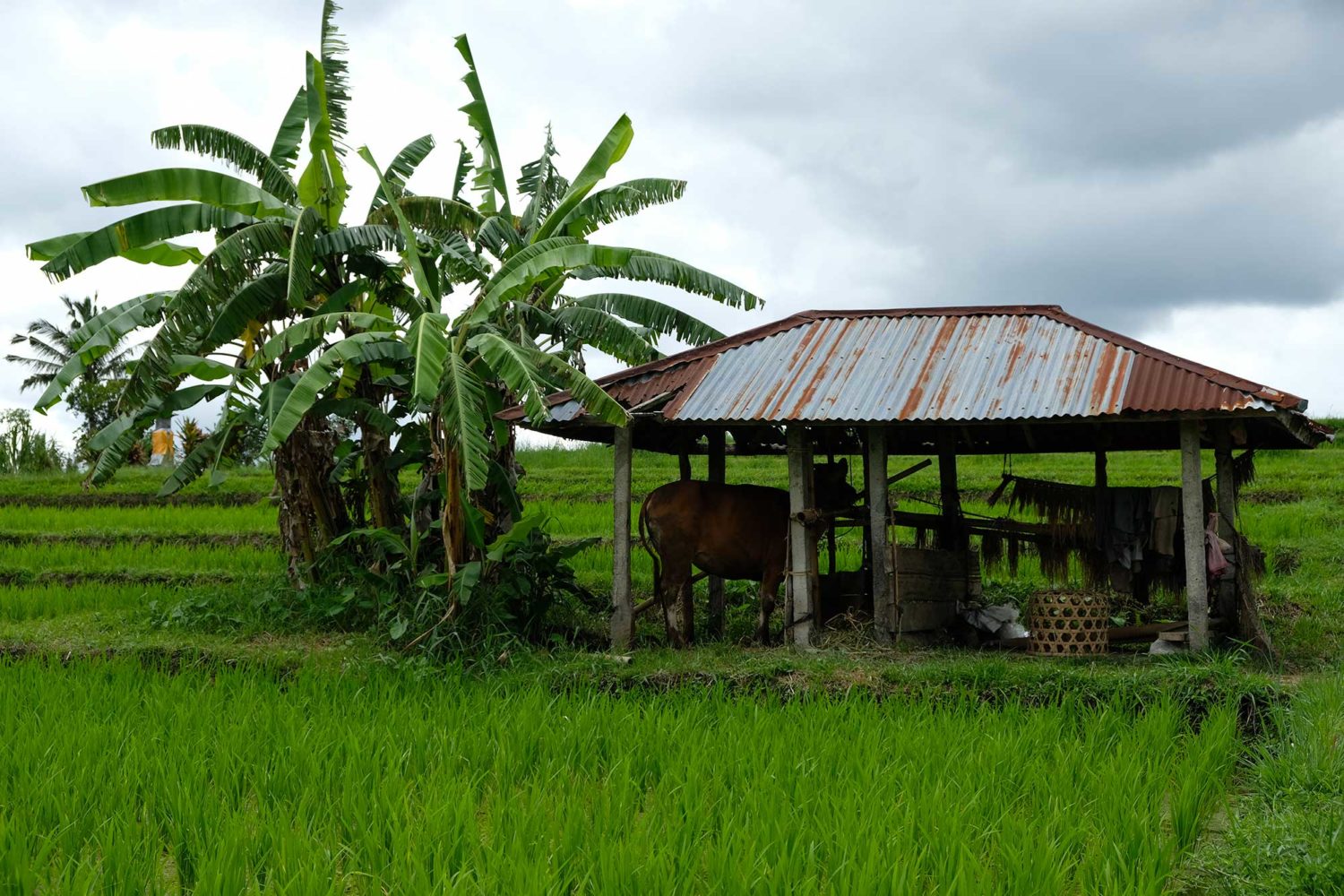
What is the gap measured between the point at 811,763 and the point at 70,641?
6233 mm

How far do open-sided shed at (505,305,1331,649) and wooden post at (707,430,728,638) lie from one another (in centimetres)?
2

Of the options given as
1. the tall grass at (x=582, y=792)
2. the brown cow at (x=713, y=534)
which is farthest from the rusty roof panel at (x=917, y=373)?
the tall grass at (x=582, y=792)

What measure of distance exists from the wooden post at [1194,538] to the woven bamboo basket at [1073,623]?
578 millimetres

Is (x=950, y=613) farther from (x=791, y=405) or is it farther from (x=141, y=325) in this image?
(x=141, y=325)

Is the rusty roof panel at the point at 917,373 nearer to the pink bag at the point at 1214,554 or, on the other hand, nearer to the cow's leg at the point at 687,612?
the pink bag at the point at 1214,554

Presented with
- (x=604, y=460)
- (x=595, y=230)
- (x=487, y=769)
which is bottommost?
(x=487, y=769)

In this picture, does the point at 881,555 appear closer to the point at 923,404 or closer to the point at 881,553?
the point at 881,553

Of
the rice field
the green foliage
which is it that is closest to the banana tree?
the rice field

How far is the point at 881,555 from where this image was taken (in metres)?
8.33

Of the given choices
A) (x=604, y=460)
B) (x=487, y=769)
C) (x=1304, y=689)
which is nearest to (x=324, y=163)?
(x=487, y=769)

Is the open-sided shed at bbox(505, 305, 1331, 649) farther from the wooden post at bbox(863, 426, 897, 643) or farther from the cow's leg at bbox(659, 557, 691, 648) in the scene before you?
the cow's leg at bbox(659, 557, 691, 648)

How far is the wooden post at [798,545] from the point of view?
849 centimetres

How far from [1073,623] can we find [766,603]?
2062 mm

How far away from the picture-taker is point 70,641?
912 centimetres
